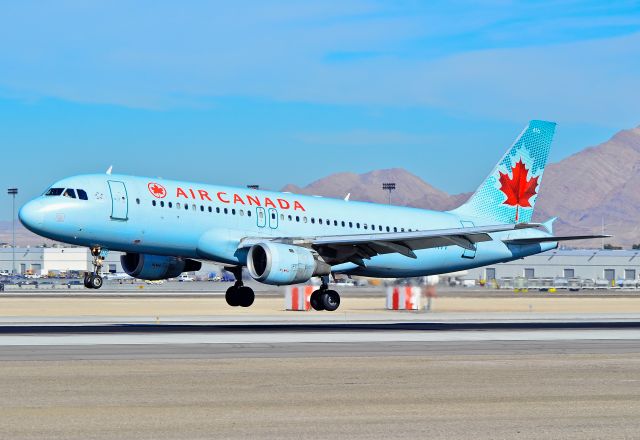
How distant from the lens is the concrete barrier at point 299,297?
61.4m

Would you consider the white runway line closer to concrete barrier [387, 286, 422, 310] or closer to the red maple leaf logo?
concrete barrier [387, 286, 422, 310]

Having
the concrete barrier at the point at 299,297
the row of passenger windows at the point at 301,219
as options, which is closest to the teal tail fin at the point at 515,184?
the row of passenger windows at the point at 301,219

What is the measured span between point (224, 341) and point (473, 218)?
29.9 m

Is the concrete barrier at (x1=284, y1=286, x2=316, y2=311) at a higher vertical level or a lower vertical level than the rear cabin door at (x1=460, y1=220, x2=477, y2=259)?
lower

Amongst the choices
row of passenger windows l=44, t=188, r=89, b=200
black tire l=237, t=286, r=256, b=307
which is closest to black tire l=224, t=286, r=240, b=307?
black tire l=237, t=286, r=256, b=307

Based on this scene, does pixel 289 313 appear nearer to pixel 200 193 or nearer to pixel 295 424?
pixel 200 193

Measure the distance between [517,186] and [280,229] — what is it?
16974 mm

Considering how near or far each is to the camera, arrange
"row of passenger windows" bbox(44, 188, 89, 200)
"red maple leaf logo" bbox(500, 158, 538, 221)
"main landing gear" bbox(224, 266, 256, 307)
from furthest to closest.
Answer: "red maple leaf logo" bbox(500, 158, 538, 221) → "main landing gear" bbox(224, 266, 256, 307) → "row of passenger windows" bbox(44, 188, 89, 200)

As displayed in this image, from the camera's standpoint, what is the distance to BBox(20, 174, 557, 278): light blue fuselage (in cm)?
4697

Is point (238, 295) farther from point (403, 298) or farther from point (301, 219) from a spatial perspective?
point (403, 298)

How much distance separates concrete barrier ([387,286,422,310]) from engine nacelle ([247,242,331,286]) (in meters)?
12.7

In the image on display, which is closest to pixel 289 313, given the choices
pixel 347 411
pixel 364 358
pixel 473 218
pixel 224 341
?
pixel 473 218

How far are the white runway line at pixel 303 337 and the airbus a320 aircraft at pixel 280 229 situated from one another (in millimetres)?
9725

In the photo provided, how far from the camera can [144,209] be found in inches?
1895
